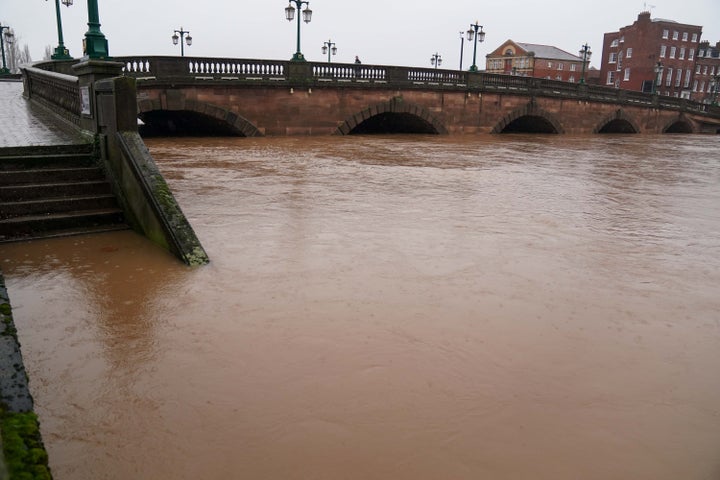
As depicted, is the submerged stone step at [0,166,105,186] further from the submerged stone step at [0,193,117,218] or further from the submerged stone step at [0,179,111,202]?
the submerged stone step at [0,193,117,218]

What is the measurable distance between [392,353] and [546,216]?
16.8 ft

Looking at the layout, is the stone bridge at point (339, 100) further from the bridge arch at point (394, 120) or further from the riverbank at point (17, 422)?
the riverbank at point (17, 422)

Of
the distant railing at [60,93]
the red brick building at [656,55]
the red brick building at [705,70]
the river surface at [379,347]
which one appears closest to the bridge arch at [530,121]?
the distant railing at [60,93]

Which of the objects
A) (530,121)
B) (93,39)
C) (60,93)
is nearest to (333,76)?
(60,93)

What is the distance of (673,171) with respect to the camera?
14.9 m

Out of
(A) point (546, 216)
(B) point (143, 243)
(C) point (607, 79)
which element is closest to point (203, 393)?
(B) point (143, 243)

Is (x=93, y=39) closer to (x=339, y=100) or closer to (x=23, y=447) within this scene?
(x=23, y=447)

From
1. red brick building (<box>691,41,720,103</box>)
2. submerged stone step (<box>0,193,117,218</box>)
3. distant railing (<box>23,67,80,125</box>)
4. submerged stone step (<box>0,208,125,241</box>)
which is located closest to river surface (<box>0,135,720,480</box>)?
submerged stone step (<box>0,208,125,241</box>)

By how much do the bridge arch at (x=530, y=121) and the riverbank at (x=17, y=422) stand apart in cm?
2707

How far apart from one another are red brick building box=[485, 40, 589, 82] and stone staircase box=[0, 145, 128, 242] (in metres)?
74.5

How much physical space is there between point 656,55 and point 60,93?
237 feet

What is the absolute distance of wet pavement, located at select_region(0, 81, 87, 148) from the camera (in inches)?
297

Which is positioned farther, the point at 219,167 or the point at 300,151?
the point at 300,151

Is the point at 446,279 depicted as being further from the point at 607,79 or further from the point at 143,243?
the point at 607,79
